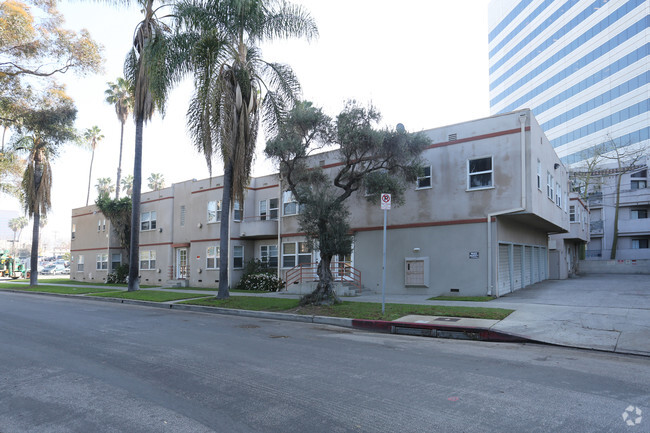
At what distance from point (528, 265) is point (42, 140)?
3145 centimetres

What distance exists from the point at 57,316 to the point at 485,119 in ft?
54.3

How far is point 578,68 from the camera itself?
61.9 metres

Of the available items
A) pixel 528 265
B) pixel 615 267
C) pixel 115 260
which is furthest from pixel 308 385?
pixel 615 267

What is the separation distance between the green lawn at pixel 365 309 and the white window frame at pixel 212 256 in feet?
32.1

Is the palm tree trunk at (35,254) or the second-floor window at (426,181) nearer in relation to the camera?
the second-floor window at (426,181)

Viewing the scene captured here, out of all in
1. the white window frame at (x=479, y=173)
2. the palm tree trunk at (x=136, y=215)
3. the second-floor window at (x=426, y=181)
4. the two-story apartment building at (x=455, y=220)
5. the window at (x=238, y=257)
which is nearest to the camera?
the two-story apartment building at (x=455, y=220)

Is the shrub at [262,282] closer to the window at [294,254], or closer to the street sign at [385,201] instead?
the window at [294,254]

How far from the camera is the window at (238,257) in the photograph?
84.1 feet

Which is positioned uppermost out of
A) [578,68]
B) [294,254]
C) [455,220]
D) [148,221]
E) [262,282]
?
[578,68]

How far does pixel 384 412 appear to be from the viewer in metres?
4.83

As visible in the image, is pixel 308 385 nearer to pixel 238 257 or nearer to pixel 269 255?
pixel 269 255

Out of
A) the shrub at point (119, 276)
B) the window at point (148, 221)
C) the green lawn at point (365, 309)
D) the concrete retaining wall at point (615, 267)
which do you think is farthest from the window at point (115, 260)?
the concrete retaining wall at point (615, 267)

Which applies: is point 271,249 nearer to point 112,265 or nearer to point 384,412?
point 112,265

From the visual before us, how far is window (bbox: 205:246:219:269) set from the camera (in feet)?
87.6
